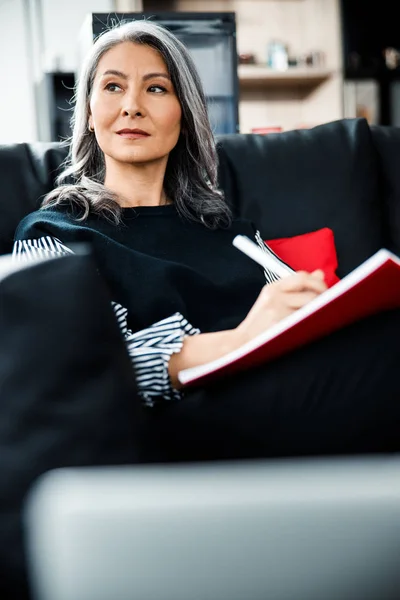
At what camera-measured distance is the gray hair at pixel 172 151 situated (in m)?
1.47

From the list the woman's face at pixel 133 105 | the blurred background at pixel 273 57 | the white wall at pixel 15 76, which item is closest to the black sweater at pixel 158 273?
the woman's face at pixel 133 105

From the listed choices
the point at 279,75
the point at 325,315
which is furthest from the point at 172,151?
the point at 279,75

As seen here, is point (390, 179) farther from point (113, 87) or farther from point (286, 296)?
point (286, 296)

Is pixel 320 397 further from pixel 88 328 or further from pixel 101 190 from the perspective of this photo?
pixel 101 190

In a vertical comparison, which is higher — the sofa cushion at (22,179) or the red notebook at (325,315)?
the sofa cushion at (22,179)

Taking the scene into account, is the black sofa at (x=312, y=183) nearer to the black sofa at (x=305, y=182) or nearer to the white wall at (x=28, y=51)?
the black sofa at (x=305, y=182)

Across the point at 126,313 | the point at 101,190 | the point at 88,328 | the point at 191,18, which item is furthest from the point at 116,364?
the point at 191,18

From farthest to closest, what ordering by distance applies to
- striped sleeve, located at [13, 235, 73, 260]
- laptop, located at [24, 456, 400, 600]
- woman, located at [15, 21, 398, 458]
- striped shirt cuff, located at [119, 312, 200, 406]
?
striped sleeve, located at [13, 235, 73, 260], striped shirt cuff, located at [119, 312, 200, 406], woman, located at [15, 21, 398, 458], laptop, located at [24, 456, 400, 600]

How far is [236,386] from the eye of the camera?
876mm

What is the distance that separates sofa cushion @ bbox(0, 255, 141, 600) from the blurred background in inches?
147

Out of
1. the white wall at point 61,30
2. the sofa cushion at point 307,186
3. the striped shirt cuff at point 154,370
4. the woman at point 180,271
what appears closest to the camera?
the woman at point 180,271

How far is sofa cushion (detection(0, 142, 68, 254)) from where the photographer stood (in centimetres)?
154

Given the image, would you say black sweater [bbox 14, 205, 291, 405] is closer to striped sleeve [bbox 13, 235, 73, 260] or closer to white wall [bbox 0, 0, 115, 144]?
striped sleeve [bbox 13, 235, 73, 260]

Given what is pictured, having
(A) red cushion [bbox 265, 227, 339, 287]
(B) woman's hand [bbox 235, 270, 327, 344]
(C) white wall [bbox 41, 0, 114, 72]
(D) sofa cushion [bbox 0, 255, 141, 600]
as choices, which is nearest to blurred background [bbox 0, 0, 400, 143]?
(C) white wall [bbox 41, 0, 114, 72]
